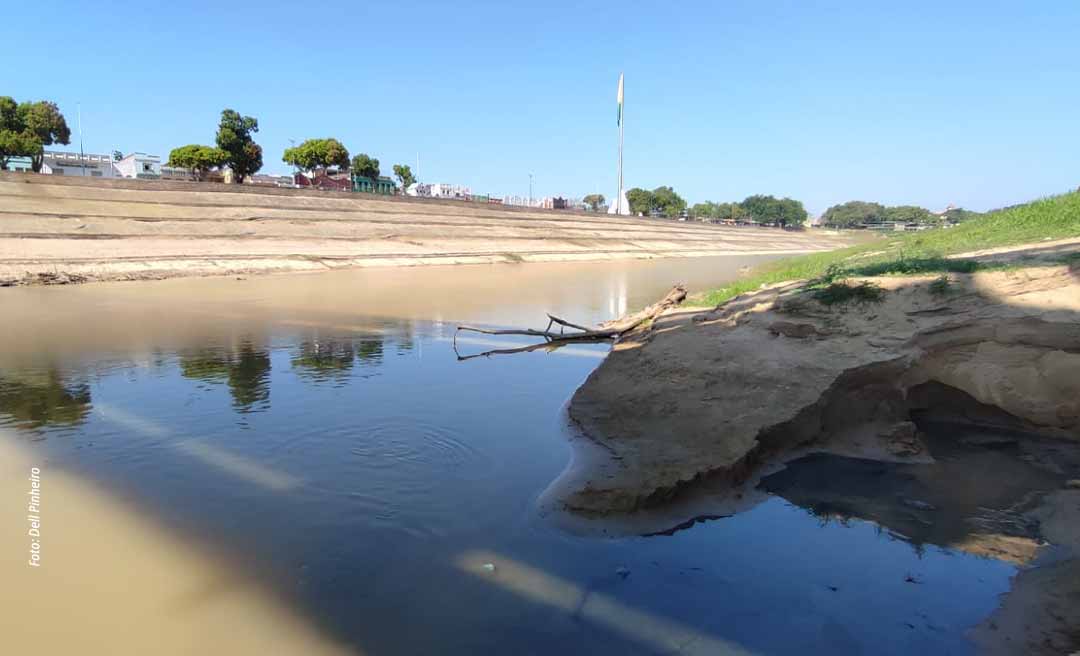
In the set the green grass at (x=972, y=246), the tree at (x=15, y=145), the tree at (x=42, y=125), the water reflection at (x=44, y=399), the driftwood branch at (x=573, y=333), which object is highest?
the tree at (x=42, y=125)

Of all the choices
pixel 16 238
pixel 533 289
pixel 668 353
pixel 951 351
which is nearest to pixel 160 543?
pixel 668 353

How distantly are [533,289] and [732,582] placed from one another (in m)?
17.4

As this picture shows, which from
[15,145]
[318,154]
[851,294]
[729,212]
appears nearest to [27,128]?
[15,145]

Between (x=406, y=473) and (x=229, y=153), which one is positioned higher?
(x=229, y=153)

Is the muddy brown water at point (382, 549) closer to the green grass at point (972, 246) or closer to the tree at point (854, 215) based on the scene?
the green grass at point (972, 246)

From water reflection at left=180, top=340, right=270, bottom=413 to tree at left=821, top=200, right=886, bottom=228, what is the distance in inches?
5216

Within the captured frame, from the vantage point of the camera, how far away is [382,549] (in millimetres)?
3791

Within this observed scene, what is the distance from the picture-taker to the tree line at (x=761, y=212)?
121438 millimetres

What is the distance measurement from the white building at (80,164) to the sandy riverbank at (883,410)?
70.2 metres

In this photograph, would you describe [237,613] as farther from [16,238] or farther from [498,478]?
[16,238]

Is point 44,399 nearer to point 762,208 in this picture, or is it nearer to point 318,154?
point 318,154

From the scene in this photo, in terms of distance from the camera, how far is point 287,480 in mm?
4777

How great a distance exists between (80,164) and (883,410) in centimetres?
7795

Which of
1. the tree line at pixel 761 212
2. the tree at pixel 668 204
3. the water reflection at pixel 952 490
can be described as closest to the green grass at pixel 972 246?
the water reflection at pixel 952 490
